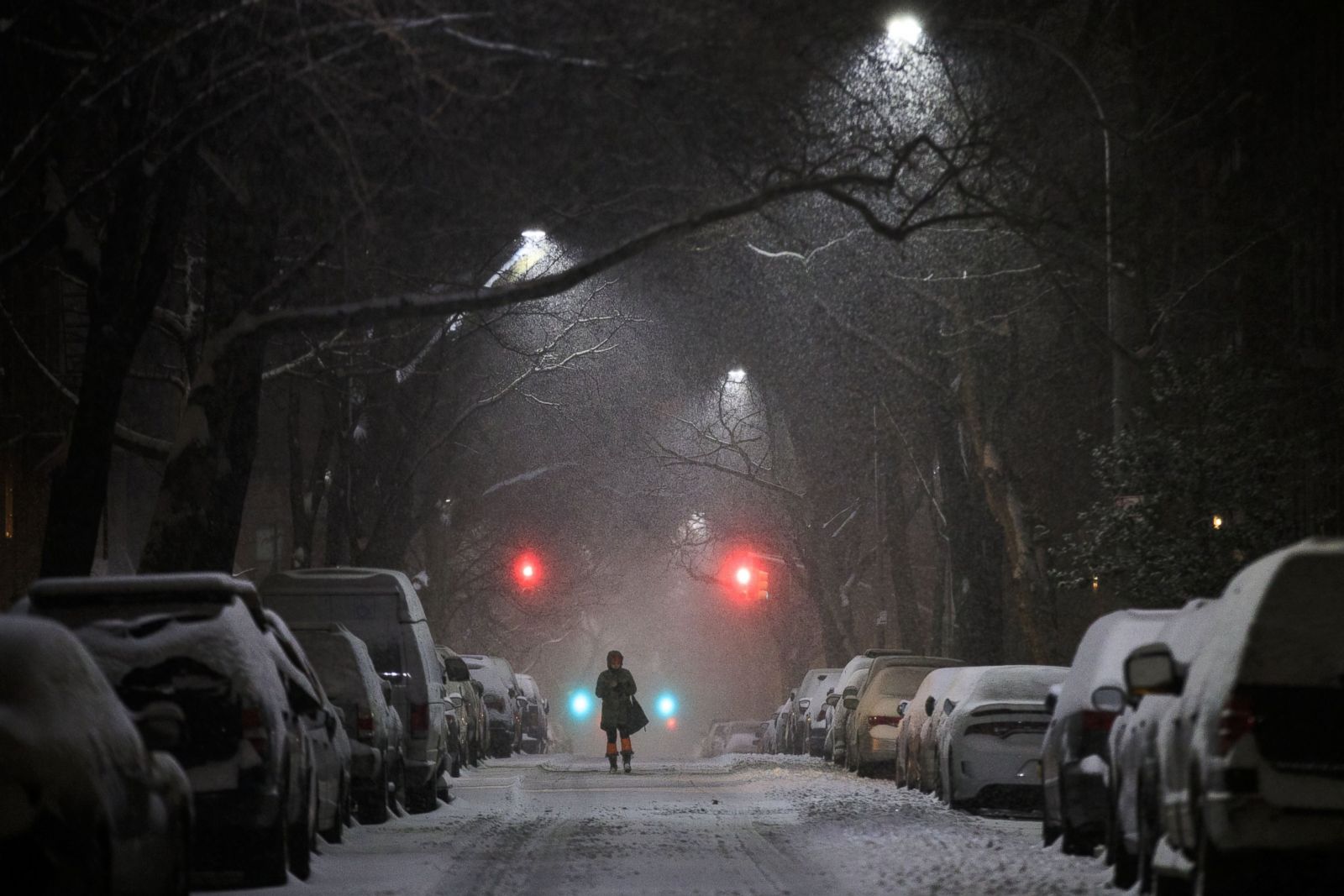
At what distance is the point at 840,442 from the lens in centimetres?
5316

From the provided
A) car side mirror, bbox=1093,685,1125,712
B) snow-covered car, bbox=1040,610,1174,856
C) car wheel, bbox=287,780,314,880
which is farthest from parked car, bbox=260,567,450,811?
car side mirror, bbox=1093,685,1125,712

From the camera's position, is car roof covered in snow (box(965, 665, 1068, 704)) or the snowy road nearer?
the snowy road

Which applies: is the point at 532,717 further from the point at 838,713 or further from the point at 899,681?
the point at 899,681

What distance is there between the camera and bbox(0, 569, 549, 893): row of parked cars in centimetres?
786

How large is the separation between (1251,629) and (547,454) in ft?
161

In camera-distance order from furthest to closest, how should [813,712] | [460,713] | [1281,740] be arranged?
[813,712]
[460,713]
[1281,740]

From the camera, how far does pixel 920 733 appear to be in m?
23.8

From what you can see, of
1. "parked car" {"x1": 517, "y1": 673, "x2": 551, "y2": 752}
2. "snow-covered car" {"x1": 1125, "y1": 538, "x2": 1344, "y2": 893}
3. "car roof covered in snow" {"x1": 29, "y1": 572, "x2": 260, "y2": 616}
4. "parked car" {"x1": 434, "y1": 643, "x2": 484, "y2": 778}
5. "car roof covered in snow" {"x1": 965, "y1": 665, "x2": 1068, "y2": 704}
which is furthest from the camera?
"parked car" {"x1": 517, "y1": 673, "x2": 551, "y2": 752}

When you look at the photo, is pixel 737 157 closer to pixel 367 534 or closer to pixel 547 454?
pixel 367 534

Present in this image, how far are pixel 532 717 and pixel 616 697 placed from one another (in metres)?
21.5

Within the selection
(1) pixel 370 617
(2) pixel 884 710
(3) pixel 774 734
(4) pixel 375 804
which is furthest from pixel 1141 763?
(3) pixel 774 734

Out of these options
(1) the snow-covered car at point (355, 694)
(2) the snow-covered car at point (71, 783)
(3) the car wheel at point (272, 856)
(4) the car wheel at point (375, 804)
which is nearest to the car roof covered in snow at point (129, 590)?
(3) the car wheel at point (272, 856)

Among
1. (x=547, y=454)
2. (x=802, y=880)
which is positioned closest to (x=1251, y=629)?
(x=802, y=880)

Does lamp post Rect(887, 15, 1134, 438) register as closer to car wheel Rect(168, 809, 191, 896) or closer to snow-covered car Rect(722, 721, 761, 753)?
car wheel Rect(168, 809, 191, 896)
